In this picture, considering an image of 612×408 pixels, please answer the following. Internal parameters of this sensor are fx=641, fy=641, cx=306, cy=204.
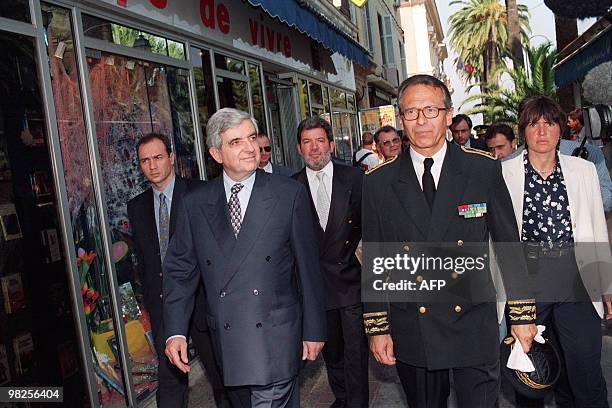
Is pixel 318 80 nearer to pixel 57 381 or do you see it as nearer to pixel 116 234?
pixel 116 234

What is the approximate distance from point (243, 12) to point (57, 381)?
584 cm

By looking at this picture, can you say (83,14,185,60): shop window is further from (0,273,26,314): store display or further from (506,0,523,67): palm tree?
(506,0,523,67): palm tree

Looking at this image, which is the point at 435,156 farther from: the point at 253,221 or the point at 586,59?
the point at 586,59

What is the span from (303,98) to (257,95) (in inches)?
107

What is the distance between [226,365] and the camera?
2.99 m

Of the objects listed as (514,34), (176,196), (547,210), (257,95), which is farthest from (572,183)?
(514,34)

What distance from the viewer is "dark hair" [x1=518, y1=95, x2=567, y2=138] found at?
3.60 m

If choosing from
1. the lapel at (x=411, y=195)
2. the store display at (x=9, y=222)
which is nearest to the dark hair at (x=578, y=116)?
the lapel at (x=411, y=195)

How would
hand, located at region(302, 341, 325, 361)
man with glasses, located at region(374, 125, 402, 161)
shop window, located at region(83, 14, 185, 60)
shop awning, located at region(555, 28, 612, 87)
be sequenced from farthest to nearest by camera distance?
shop awning, located at region(555, 28, 612, 87)
man with glasses, located at region(374, 125, 402, 161)
shop window, located at region(83, 14, 185, 60)
hand, located at region(302, 341, 325, 361)

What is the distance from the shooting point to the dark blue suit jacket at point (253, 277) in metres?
2.96

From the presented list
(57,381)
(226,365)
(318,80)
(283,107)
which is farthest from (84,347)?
(318,80)

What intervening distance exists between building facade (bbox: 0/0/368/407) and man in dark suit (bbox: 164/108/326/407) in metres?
1.32

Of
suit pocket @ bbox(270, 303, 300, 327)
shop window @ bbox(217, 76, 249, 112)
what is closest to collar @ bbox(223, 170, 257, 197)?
suit pocket @ bbox(270, 303, 300, 327)

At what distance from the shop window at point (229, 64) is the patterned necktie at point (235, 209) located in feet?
15.3
